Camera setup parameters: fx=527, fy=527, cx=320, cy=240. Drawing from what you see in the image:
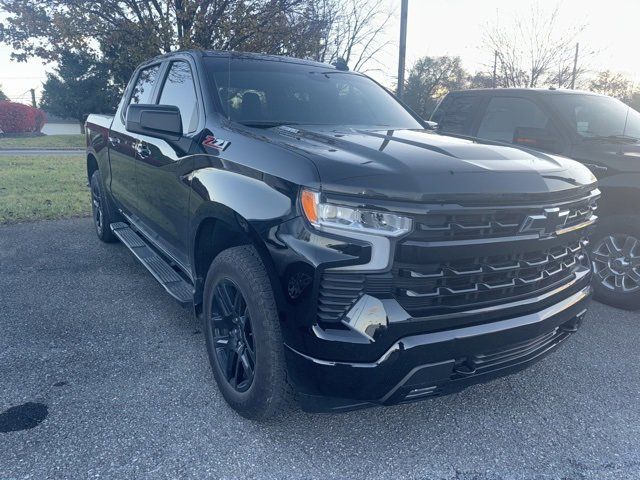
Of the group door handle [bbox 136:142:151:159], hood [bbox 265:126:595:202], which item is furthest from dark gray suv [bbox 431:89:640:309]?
door handle [bbox 136:142:151:159]

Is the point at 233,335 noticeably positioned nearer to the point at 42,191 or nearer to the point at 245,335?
the point at 245,335

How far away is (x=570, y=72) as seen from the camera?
21.6 meters

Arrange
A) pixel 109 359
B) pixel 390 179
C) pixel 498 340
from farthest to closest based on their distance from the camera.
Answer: pixel 109 359 < pixel 498 340 < pixel 390 179

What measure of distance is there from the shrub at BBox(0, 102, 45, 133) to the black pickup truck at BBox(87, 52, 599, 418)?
30.1m

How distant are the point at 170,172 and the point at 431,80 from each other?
38.9 metres

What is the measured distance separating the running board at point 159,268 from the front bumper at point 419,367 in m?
1.28

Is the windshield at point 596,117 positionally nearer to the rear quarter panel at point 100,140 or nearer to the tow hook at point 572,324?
the tow hook at point 572,324

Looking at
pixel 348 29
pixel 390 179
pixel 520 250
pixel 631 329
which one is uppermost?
pixel 348 29

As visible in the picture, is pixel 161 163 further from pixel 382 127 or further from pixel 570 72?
pixel 570 72

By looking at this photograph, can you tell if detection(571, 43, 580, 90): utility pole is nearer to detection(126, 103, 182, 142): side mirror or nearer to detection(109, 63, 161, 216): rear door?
Answer: detection(109, 63, 161, 216): rear door

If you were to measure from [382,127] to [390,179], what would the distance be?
1455mm

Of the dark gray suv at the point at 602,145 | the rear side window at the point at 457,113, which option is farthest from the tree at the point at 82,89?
the dark gray suv at the point at 602,145

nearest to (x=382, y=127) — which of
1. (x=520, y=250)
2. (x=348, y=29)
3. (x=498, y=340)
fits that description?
(x=520, y=250)

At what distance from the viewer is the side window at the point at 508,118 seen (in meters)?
5.01
